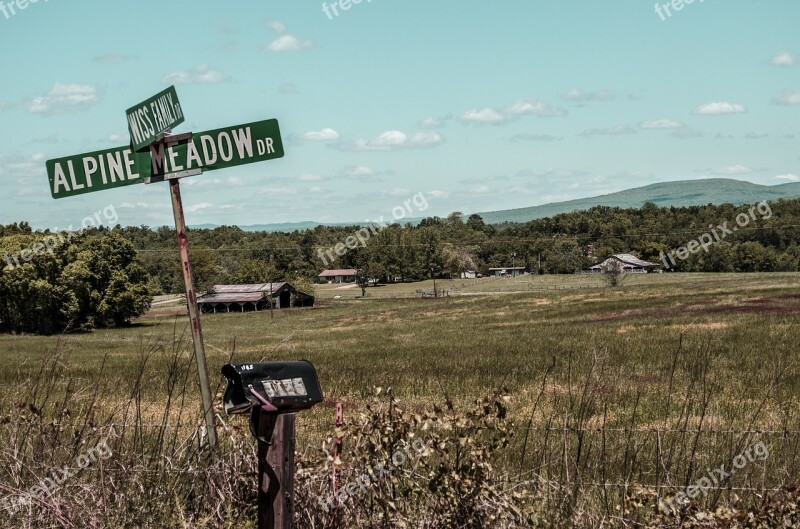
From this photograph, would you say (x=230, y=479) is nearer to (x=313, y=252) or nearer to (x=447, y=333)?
(x=447, y=333)

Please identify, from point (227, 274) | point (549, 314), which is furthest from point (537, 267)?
point (549, 314)

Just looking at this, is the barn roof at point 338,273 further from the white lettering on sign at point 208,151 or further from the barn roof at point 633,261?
the white lettering on sign at point 208,151

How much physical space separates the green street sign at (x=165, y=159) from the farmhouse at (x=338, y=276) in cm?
17621

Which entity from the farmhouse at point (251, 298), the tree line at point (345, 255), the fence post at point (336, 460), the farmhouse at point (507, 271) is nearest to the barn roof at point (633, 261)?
the tree line at point (345, 255)

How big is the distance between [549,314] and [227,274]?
94333mm

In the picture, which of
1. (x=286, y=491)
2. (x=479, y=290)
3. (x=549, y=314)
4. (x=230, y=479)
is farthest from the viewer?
(x=479, y=290)

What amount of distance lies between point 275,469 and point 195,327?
1.32 m

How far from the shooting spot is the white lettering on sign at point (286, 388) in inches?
145

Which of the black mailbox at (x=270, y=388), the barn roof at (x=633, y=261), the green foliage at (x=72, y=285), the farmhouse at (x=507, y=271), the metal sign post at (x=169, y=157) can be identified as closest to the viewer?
the black mailbox at (x=270, y=388)

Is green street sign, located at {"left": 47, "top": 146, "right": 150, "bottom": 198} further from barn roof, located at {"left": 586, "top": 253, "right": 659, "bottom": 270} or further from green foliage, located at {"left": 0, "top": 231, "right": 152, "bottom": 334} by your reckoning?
barn roof, located at {"left": 586, "top": 253, "right": 659, "bottom": 270}

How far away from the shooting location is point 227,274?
443 feet

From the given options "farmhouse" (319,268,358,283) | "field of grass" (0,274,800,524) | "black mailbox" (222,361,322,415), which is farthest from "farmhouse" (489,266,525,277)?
"black mailbox" (222,361,322,415)

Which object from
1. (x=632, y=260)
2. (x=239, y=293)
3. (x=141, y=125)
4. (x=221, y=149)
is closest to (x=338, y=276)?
(x=632, y=260)

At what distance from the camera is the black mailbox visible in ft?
12.0
